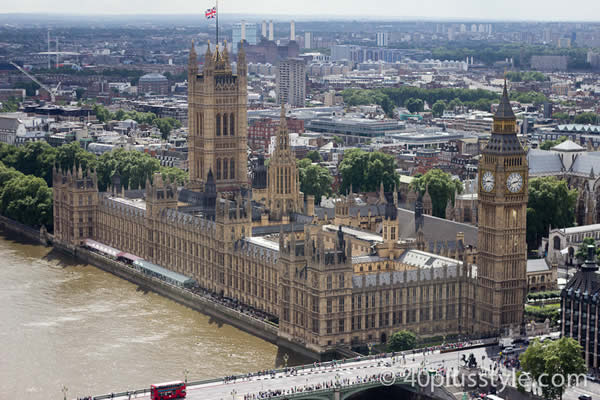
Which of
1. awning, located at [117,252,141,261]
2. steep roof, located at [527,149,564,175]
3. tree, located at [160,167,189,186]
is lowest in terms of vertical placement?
awning, located at [117,252,141,261]

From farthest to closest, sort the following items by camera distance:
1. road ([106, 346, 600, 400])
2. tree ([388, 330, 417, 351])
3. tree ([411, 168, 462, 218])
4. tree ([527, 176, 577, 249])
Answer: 1. tree ([411, 168, 462, 218])
2. tree ([527, 176, 577, 249])
3. tree ([388, 330, 417, 351])
4. road ([106, 346, 600, 400])

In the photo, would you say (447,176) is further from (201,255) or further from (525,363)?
(525,363)

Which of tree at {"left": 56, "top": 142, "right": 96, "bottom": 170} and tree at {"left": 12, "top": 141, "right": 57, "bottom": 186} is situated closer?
tree at {"left": 56, "top": 142, "right": 96, "bottom": 170}

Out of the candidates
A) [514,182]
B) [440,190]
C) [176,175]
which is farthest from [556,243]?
[176,175]

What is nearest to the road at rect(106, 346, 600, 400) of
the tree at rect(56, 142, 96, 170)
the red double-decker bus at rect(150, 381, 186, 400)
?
the red double-decker bus at rect(150, 381, 186, 400)

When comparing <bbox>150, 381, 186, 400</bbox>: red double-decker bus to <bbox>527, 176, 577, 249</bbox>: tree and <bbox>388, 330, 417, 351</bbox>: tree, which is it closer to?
<bbox>388, 330, 417, 351</bbox>: tree

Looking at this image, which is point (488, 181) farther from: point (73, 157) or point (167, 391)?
point (73, 157)

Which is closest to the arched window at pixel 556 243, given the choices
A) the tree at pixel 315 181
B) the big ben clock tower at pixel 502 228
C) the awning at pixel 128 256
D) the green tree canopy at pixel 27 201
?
the big ben clock tower at pixel 502 228

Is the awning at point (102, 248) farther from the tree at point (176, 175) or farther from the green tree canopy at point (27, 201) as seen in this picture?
the tree at point (176, 175)
